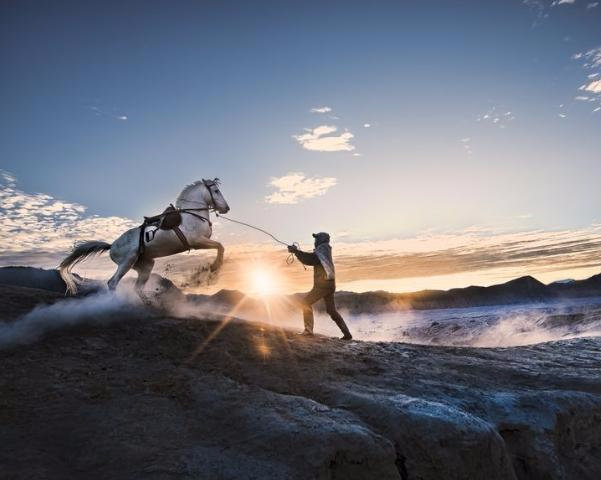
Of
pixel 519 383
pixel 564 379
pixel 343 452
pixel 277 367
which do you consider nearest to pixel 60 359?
pixel 277 367

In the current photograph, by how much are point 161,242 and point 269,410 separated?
5.35 m

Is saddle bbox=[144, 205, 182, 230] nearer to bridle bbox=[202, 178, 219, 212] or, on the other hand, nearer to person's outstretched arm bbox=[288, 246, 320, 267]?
bridle bbox=[202, 178, 219, 212]

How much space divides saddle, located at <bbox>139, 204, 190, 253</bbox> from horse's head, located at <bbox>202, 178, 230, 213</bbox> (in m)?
0.80

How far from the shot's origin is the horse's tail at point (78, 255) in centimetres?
891

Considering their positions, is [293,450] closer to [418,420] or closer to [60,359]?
[418,420]

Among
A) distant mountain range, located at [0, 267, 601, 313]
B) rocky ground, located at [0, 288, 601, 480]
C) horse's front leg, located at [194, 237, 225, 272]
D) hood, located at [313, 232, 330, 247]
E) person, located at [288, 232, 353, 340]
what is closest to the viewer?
rocky ground, located at [0, 288, 601, 480]

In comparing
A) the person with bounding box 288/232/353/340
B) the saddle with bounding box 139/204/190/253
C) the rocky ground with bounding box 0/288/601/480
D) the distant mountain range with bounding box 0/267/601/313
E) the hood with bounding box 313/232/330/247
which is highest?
the saddle with bounding box 139/204/190/253

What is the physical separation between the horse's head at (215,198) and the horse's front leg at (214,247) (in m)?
0.93

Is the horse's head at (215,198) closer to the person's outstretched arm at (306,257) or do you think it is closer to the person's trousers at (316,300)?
the person's outstretched arm at (306,257)

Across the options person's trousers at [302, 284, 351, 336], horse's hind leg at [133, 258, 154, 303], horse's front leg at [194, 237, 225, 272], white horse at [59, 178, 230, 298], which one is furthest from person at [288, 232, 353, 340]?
horse's hind leg at [133, 258, 154, 303]

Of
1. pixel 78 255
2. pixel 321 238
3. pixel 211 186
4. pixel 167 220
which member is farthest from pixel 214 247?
pixel 78 255

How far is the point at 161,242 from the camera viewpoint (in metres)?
8.20

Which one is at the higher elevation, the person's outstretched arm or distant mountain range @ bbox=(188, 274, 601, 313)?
the person's outstretched arm

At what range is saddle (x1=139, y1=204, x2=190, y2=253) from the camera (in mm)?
8094
